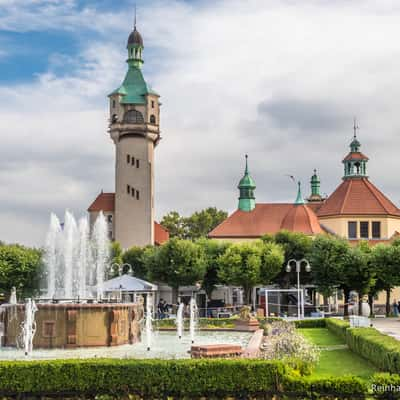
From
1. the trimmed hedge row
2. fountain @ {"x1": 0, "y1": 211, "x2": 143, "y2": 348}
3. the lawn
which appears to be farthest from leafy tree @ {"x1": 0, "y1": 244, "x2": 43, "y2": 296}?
the trimmed hedge row

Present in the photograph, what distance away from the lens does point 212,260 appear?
6309 centimetres

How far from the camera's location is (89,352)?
1068 inches

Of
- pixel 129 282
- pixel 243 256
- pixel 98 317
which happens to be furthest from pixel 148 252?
pixel 98 317

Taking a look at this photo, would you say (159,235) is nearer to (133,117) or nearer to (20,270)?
(133,117)

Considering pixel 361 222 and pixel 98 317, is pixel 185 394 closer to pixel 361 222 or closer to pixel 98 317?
pixel 98 317

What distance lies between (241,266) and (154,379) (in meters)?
41.3

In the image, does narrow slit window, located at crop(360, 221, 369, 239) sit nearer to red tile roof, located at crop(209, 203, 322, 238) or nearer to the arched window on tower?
red tile roof, located at crop(209, 203, 322, 238)

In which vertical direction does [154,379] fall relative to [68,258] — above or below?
below

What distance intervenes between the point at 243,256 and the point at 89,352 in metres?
33.2

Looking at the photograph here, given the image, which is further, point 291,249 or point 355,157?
point 355,157

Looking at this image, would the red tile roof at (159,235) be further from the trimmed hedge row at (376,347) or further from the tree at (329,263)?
the trimmed hedge row at (376,347)

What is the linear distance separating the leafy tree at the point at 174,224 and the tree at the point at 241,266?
168 ft

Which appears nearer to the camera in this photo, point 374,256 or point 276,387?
point 276,387

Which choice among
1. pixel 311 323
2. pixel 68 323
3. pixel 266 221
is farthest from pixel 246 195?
pixel 68 323
